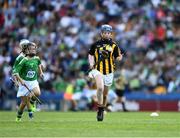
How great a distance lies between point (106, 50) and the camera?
21578mm

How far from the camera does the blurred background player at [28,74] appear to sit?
22.2 meters

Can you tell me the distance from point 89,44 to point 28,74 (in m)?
15.9

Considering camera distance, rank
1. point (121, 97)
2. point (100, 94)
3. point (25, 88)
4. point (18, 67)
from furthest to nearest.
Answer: point (121, 97) → point (25, 88) → point (18, 67) → point (100, 94)

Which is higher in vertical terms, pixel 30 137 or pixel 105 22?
pixel 105 22

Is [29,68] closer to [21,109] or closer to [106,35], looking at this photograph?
[21,109]

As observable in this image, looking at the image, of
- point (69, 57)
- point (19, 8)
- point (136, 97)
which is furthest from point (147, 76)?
point (19, 8)

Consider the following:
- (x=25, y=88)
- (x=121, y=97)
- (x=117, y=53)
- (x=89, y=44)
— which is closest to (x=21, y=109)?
(x=25, y=88)

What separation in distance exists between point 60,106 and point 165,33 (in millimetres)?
6219

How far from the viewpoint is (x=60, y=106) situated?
3712 cm

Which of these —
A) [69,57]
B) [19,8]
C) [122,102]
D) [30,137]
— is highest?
[19,8]

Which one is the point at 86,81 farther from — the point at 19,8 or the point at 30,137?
the point at 30,137

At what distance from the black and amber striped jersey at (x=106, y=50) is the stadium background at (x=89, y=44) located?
12.8 metres

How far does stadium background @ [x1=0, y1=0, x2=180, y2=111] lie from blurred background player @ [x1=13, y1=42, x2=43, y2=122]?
39.9ft

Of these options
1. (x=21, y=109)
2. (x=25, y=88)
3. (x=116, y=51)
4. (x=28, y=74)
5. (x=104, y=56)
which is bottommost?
(x=21, y=109)
